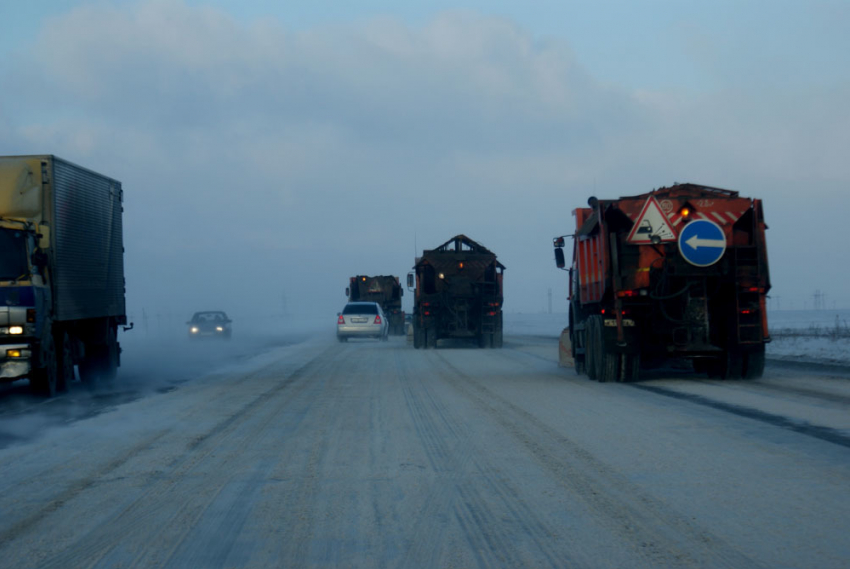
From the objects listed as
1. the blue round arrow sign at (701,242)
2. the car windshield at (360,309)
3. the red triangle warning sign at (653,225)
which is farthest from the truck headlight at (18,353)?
the car windshield at (360,309)

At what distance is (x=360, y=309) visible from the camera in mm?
40750

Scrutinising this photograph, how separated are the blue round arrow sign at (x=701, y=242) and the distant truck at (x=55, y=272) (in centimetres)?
1047

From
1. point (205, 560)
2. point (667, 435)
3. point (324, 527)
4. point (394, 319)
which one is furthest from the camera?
point (394, 319)

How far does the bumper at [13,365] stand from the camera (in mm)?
13844

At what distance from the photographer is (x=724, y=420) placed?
1015 cm

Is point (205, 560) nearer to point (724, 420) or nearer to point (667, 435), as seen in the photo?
point (667, 435)

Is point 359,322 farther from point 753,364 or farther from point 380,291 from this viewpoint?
point 753,364

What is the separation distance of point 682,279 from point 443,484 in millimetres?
9174

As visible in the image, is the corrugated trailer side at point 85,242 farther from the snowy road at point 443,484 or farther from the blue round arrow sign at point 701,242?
the blue round arrow sign at point 701,242

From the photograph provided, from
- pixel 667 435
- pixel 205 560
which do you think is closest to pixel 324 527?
pixel 205 560

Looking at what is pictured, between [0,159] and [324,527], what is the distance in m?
12.1

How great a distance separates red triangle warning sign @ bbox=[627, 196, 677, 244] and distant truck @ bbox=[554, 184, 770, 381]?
0.02 meters

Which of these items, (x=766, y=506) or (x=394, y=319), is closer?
(x=766, y=506)

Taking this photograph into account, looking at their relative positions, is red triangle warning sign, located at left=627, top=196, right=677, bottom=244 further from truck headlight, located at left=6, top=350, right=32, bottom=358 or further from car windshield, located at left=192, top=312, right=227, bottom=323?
car windshield, located at left=192, top=312, right=227, bottom=323
